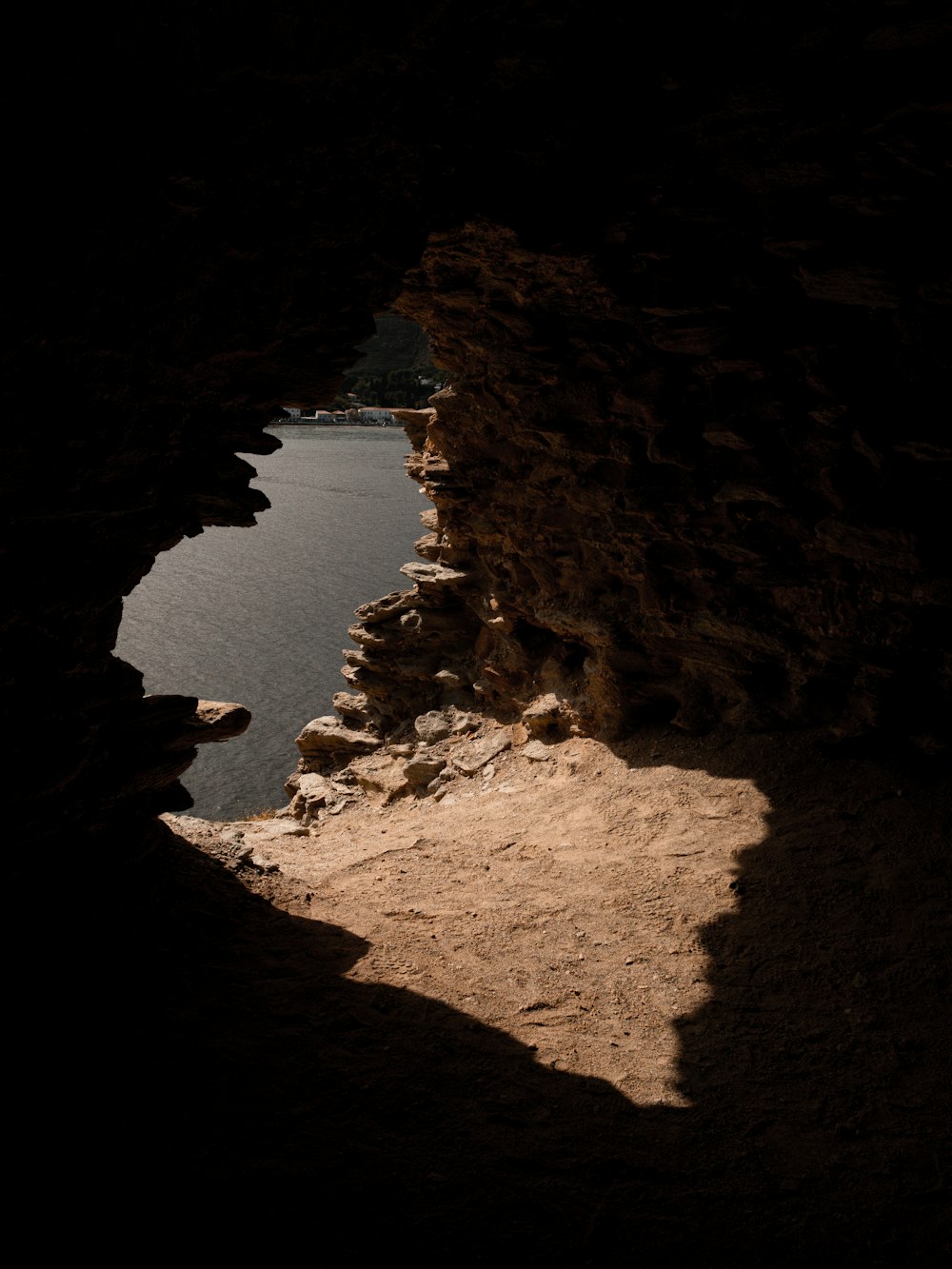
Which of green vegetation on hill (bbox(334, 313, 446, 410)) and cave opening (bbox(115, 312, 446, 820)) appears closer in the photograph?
cave opening (bbox(115, 312, 446, 820))

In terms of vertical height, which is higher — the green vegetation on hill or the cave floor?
the green vegetation on hill

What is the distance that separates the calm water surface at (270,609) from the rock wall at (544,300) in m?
9.03

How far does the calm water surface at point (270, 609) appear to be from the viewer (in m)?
17.7

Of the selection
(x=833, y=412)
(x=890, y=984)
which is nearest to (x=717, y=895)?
(x=890, y=984)

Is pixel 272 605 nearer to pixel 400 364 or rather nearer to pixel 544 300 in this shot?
pixel 544 300

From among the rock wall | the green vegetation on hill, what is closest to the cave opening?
the green vegetation on hill

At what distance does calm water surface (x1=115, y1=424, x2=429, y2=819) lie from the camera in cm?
1767

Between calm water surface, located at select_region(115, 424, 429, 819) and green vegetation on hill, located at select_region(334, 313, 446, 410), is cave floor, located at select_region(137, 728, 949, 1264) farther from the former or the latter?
green vegetation on hill, located at select_region(334, 313, 446, 410)

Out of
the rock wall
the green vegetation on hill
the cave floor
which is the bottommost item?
the cave floor

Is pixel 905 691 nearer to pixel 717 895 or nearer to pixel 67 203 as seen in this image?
pixel 717 895

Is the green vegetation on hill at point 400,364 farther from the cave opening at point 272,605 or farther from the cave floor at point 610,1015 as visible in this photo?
the cave floor at point 610,1015

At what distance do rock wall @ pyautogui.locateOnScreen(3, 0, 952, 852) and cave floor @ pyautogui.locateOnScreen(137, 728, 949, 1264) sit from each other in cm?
129

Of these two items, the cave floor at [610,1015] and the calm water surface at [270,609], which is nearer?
the cave floor at [610,1015]

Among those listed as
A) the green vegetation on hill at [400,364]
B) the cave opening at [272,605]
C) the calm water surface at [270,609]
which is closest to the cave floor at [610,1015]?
the cave opening at [272,605]
